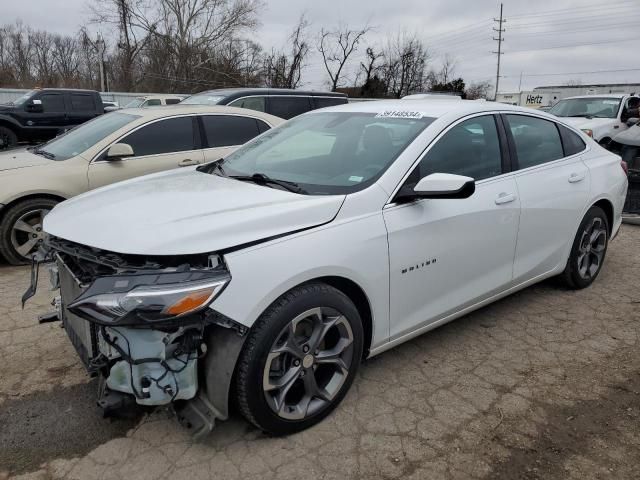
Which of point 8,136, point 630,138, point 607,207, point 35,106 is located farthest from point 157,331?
point 35,106

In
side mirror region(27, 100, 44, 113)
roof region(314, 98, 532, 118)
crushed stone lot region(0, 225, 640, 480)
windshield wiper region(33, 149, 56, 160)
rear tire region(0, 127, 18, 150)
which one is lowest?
crushed stone lot region(0, 225, 640, 480)

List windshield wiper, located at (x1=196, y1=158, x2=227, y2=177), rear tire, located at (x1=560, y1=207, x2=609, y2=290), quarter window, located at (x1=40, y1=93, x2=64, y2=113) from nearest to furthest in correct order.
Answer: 1. windshield wiper, located at (x1=196, y1=158, x2=227, y2=177)
2. rear tire, located at (x1=560, y1=207, x2=609, y2=290)
3. quarter window, located at (x1=40, y1=93, x2=64, y2=113)

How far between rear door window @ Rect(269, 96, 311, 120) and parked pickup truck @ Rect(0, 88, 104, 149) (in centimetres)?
708

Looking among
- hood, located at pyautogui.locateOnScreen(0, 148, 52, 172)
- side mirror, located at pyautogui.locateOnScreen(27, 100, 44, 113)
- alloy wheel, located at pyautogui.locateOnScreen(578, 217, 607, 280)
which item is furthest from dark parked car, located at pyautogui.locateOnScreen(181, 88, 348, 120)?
side mirror, located at pyautogui.locateOnScreen(27, 100, 44, 113)

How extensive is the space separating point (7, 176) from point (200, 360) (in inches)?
152

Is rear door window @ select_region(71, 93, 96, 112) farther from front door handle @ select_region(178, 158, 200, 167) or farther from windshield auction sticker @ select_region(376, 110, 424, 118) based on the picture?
windshield auction sticker @ select_region(376, 110, 424, 118)

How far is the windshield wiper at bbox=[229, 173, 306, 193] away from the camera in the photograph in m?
2.89

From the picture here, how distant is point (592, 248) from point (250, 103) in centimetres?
603

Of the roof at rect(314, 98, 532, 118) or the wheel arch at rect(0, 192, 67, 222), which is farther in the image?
the wheel arch at rect(0, 192, 67, 222)

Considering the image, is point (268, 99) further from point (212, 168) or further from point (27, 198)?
point (212, 168)

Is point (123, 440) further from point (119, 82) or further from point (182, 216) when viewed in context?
point (119, 82)

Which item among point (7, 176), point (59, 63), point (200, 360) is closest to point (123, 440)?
point (200, 360)

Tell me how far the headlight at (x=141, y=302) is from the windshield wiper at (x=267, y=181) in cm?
94

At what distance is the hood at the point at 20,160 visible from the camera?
5238 millimetres
